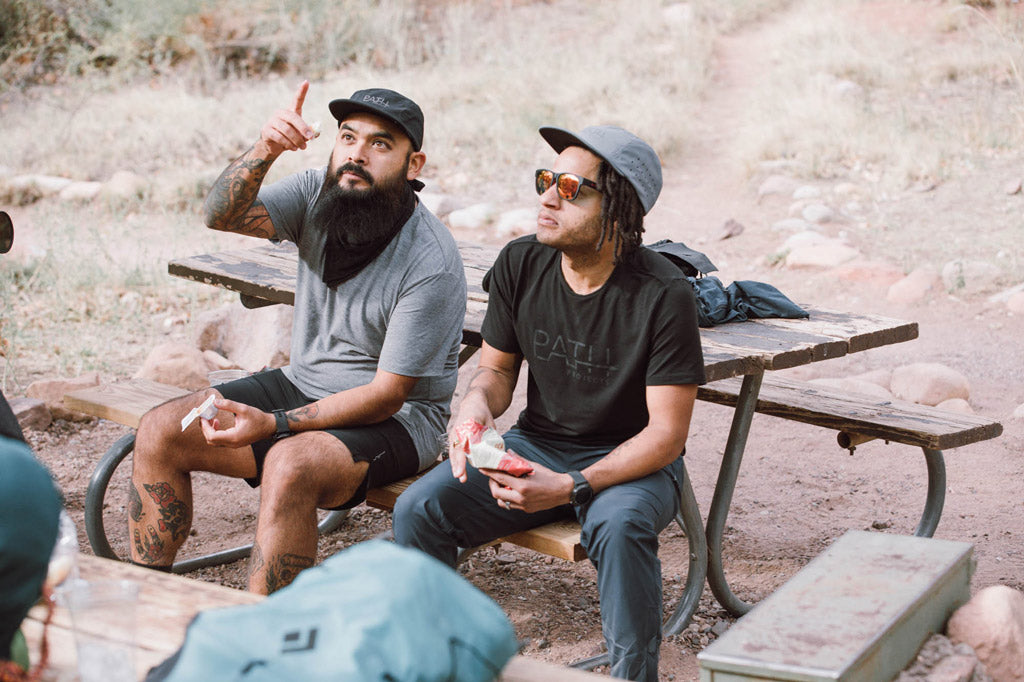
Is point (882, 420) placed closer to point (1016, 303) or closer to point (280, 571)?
point (280, 571)

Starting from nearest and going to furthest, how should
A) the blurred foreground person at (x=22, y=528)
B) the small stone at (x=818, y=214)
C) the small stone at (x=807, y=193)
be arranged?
the blurred foreground person at (x=22, y=528) < the small stone at (x=818, y=214) < the small stone at (x=807, y=193)

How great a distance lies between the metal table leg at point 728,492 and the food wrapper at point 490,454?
89 centimetres

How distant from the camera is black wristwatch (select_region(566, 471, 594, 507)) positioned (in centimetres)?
292

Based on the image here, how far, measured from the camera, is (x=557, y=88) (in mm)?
10945

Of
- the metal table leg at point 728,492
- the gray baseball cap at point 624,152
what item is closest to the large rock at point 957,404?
the metal table leg at point 728,492

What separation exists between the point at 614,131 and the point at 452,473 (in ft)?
3.43

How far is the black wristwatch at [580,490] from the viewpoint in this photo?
2918 mm

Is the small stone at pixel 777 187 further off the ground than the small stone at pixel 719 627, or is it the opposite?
the small stone at pixel 777 187

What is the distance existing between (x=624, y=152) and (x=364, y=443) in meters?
1.11

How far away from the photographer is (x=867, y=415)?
3729 mm

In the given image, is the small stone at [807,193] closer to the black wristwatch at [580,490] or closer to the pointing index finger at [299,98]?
the pointing index finger at [299,98]

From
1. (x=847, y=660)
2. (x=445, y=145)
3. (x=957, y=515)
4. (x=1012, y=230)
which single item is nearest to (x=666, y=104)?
(x=445, y=145)

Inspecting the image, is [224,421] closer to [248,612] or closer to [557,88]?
[248,612]

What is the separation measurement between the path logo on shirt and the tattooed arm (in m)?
0.97
